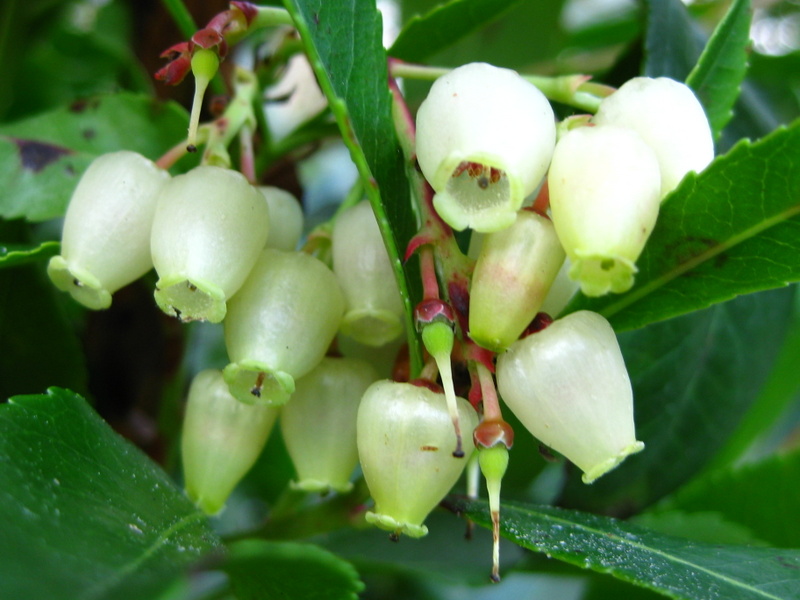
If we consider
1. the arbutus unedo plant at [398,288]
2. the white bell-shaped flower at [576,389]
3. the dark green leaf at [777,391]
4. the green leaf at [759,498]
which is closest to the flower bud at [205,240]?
the arbutus unedo plant at [398,288]

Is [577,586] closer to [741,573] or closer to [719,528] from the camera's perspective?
[719,528]

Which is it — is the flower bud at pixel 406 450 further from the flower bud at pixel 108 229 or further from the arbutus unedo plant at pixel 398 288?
the flower bud at pixel 108 229

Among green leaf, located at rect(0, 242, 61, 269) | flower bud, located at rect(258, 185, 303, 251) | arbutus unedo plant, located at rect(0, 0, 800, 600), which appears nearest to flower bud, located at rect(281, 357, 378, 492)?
arbutus unedo plant, located at rect(0, 0, 800, 600)

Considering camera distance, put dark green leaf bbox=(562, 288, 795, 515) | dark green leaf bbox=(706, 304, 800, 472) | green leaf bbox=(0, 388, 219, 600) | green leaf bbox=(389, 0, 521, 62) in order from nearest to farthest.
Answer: green leaf bbox=(0, 388, 219, 600)
green leaf bbox=(389, 0, 521, 62)
dark green leaf bbox=(562, 288, 795, 515)
dark green leaf bbox=(706, 304, 800, 472)

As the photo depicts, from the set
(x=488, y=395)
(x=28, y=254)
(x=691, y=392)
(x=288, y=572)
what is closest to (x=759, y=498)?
(x=691, y=392)

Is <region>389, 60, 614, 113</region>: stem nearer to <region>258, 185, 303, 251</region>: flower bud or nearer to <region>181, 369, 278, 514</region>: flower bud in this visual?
<region>258, 185, 303, 251</region>: flower bud

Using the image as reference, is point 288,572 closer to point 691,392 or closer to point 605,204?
point 605,204
